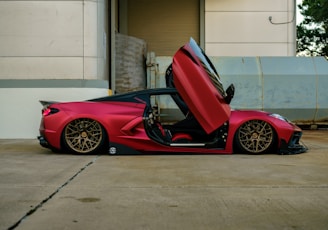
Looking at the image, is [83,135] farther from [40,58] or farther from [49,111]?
[40,58]

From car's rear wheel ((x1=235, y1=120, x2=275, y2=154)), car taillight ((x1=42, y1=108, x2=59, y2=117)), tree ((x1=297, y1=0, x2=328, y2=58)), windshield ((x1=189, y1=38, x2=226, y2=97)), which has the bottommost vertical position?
car's rear wheel ((x1=235, y1=120, x2=275, y2=154))

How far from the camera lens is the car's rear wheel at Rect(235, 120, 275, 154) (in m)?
7.64

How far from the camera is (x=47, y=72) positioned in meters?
11.3

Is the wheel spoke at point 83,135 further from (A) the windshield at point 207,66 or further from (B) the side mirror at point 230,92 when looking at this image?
(B) the side mirror at point 230,92

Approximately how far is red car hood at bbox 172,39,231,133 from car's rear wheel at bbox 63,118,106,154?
1456 mm

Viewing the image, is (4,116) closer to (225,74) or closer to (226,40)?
(225,74)

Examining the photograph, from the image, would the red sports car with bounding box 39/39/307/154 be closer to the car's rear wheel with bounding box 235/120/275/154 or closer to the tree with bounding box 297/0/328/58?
the car's rear wheel with bounding box 235/120/275/154

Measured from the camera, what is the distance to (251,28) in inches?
632

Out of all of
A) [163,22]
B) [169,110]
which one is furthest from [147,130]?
[163,22]

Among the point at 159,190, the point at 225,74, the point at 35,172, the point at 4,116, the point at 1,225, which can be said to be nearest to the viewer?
the point at 1,225

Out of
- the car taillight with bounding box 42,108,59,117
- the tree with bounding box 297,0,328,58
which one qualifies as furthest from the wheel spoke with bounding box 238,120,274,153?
the tree with bounding box 297,0,328,58

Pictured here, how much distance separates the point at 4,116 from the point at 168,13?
9.37 m

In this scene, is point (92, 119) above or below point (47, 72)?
below

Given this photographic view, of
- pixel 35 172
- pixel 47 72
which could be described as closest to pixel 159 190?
pixel 35 172
